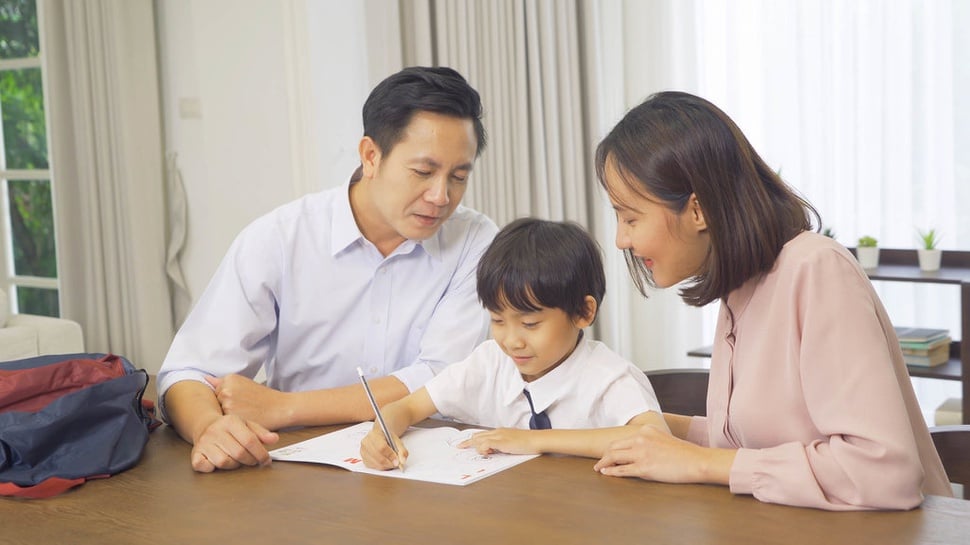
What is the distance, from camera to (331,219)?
7.19ft

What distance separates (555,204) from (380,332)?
2.17 meters

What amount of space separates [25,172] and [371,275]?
3556 mm

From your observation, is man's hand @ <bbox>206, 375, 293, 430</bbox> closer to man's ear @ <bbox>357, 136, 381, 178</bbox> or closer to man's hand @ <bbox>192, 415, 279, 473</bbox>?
man's hand @ <bbox>192, 415, 279, 473</bbox>

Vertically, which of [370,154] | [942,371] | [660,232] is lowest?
[942,371]

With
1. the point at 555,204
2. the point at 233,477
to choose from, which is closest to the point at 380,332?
the point at 233,477

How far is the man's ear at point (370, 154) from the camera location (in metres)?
2.12

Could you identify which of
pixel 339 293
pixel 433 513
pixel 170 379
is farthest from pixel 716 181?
pixel 170 379

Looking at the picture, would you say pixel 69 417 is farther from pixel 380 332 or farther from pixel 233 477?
pixel 380 332

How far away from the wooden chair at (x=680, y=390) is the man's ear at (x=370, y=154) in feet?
2.25

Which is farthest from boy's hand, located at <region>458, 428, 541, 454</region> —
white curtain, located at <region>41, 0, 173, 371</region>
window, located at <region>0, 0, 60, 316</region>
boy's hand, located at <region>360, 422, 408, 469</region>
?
window, located at <region>0, 0, 60, 316</region>

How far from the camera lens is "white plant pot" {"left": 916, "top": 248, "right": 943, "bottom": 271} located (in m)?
3.57

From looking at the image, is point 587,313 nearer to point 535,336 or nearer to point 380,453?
point 535,336

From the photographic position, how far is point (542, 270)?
67.6 inches

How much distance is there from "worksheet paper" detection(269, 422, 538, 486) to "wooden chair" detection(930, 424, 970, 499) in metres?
0.63
